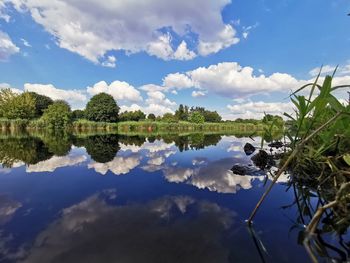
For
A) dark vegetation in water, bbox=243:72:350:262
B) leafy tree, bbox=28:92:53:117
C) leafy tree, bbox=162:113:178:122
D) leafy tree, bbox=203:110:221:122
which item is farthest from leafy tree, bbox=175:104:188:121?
dark vegetation in water, bbox=243:72:350:262

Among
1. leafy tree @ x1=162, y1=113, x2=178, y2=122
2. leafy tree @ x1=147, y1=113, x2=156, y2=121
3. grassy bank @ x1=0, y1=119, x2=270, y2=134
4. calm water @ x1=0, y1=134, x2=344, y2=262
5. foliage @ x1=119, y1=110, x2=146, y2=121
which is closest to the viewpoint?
calm water @ x1=0, y1=134, x2=344, y2=262

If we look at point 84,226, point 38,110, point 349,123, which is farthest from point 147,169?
point 38,110

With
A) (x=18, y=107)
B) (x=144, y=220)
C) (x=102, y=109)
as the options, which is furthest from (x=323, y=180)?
(x=102, y=109)

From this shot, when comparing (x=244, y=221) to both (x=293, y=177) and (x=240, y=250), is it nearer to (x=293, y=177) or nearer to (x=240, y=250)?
(x=240, y=250)

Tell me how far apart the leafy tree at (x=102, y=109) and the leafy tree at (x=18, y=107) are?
10.7m

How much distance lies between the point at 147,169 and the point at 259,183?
2.23m

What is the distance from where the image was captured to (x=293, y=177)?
3684 millimetres

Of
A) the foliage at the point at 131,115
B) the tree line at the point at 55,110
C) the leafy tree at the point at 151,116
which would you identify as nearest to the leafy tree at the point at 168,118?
Answer: the tree line at the point at 55,110

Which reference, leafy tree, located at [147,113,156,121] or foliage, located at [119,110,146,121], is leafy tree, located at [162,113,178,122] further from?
foliage, located at [119,110,146,121]

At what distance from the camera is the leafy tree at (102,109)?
48.4 m

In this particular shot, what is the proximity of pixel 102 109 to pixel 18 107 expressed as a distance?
14.8m

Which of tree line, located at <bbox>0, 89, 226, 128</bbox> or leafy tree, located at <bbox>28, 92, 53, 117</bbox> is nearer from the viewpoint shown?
tree line, located at <bbox>0, 89, 226, 128</bbox>

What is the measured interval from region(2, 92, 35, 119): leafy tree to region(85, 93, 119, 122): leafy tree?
10742 mm

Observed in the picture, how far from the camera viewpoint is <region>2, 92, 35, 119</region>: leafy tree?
38.5m
